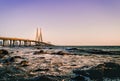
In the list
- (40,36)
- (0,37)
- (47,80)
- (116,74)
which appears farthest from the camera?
(40,36)

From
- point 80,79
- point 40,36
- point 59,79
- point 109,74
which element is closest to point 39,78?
point 59,79

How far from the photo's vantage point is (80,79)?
932 centimetres

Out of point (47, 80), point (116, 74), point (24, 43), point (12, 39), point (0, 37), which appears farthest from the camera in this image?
point (24, 43)

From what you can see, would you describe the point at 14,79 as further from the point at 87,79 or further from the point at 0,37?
the point at 0,37

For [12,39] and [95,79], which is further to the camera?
[12,39]

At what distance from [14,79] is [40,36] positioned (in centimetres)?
16203

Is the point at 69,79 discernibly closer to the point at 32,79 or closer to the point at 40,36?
the point at 32,79

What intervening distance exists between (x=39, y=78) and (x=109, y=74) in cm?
395

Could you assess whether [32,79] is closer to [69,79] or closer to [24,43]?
[69,79]

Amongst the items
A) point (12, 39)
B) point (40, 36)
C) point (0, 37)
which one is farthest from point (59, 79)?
point (40, 36)

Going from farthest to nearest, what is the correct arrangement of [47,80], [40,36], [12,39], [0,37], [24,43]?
[40,36]
[24,43]
[12,39]
[0,37]
[47,80]

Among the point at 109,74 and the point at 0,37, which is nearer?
the point at 109,74

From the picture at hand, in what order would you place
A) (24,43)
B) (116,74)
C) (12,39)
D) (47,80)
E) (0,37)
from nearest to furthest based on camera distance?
(47,80) < (116,74) < (0,37) < (12,39) < (24,43)

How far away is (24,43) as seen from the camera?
148 m
